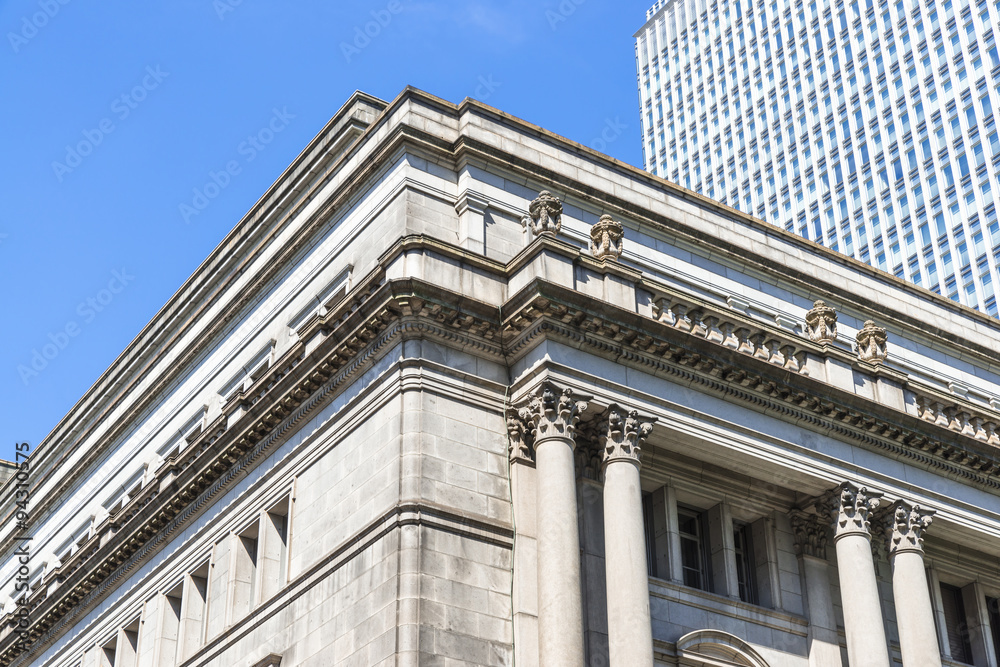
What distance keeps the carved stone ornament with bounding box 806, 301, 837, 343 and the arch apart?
28.0 ft

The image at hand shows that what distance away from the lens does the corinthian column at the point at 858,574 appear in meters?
28.9

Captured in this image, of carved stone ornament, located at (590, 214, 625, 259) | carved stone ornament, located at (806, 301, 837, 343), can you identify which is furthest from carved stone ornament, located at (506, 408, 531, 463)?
carved stone ornament, located at (806, 301, 837, 343)

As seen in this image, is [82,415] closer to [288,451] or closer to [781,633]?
[288,451]

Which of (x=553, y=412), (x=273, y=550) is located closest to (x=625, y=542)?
(x=553, y=412)

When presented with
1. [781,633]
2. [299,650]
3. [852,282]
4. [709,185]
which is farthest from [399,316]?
[709,185]

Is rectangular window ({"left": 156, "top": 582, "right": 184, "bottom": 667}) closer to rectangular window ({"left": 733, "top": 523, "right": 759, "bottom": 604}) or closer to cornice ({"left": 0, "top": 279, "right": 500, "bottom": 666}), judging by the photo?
cornice ({"left": 0, "top": 279, "right": 500, "bottom": 666})

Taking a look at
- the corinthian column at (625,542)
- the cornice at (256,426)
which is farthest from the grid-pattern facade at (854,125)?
the corinthian column at (625,542)

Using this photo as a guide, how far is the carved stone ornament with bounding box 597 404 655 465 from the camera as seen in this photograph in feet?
91.7

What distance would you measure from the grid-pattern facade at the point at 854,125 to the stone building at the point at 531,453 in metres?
74.8

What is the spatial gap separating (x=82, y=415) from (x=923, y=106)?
288 feet

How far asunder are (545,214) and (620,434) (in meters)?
6.12

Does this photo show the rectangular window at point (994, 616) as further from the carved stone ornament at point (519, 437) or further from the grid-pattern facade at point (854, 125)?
the grid-pattern facade at point (854, 125)

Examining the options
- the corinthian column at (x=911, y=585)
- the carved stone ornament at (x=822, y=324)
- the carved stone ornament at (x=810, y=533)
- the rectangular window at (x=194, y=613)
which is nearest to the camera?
the corinthian column at (x=911, y=585)

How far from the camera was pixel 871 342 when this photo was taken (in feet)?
115
